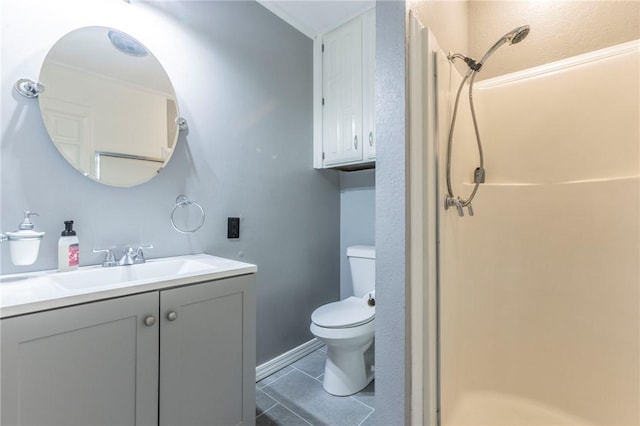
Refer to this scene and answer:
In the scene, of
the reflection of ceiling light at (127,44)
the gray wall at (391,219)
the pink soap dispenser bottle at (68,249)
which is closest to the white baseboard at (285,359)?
the gray wall at (391,219)

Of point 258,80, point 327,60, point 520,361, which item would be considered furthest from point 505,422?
point 327,60

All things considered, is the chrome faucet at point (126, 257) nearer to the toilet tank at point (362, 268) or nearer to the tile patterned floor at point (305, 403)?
the tile patterned floor at point (305, 403)

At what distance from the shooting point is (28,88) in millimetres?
1048

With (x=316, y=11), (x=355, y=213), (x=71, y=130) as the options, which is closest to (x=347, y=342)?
(x=355, y=213)

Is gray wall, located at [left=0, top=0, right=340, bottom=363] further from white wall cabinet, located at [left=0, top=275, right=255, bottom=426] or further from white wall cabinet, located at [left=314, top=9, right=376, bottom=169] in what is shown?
white wall cabinet, located at [left=0, top=275, right=255, bottom=426]

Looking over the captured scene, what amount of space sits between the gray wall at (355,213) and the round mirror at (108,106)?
4.38ft

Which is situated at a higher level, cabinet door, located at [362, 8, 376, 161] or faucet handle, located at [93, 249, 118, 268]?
cabinet door, located at [362, 8, 376, 161]

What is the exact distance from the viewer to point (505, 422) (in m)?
1.25

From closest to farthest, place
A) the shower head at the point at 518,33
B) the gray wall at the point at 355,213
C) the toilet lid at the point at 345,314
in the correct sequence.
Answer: the shower head at the point at 518,33 < the toilet lid at the point at 345,314 < the gray wall at the point at 355,213

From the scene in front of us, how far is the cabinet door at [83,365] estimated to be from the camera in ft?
2.35

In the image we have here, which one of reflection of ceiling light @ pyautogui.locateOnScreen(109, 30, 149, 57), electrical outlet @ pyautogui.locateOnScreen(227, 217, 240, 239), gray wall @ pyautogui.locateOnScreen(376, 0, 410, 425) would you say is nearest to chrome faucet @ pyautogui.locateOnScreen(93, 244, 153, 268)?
electrical outlet @ pyautogui.locateOnScreen(227, 217, 240, 239)

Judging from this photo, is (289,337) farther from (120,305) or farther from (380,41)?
(380,41)

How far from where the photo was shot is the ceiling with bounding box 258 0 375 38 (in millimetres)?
1837

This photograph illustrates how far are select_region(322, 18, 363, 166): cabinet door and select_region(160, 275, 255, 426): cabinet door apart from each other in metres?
1.19
